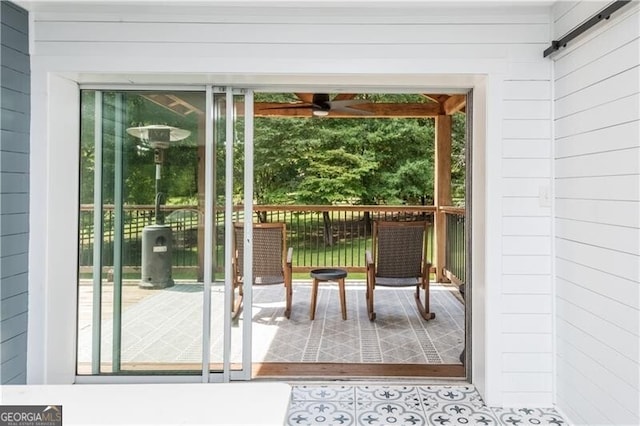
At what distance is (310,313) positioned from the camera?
162 inches

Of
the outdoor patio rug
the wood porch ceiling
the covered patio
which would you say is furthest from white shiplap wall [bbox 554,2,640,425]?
the wood porch ceiling

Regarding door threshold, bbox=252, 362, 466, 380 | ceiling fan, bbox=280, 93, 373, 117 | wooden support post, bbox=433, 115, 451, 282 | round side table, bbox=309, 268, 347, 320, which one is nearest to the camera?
door threshold, bbox=252, 362, 466, 380

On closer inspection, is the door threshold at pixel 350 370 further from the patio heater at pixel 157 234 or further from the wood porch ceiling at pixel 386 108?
the wood porch ceiling at pixel 386 108

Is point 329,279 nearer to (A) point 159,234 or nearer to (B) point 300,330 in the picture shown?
(B) point 300,330

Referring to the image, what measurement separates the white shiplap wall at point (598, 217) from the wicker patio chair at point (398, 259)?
5.61 feet

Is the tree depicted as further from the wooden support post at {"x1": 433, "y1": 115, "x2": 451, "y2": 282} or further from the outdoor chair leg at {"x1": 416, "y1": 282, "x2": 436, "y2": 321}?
the outdoor chair leg at {"x1": 416, "y1": 282, "x2": 436, "y2": 321}

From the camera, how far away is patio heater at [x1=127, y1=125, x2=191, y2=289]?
2.60 m

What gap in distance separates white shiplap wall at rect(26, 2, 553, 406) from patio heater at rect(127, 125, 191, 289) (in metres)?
0.37

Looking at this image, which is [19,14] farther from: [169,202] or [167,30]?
[169,202]

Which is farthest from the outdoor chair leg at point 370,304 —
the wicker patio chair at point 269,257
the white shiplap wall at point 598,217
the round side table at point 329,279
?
the white shiplap wall at point 598,217

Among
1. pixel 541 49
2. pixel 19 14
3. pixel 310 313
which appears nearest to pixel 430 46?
pixel 541 49

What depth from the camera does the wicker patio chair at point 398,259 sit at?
395cm

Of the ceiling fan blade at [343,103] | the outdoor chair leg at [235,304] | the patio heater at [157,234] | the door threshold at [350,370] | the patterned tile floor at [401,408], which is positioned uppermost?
the ceiling fan blade at [343,103]

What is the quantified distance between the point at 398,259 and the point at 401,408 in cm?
178
